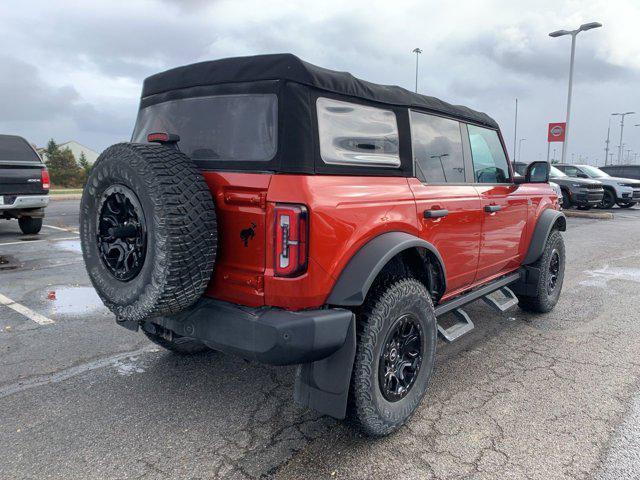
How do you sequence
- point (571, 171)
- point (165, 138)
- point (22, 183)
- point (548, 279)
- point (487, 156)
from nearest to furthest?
point (165, 138) → point (487, 156) → point (548, 279) → point (22, 183) → point (571, 171)

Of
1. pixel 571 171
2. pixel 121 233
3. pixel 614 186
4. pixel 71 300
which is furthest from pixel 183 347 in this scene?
pixel 614 186

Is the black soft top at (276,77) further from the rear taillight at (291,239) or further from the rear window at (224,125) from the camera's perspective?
the rear taillight at (291,239)

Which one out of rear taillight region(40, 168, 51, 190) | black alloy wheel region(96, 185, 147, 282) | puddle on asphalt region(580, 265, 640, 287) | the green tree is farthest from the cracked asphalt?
the green tree

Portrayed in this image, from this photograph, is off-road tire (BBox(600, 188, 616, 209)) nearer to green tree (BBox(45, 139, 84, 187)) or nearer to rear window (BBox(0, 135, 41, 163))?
rear window (BBox(0, 135, 41, 163))

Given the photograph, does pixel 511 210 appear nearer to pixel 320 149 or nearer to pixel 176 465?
pixel 320 149

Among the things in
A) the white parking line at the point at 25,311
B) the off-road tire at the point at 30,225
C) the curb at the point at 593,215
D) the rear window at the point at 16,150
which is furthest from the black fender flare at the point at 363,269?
the curb at the point at 593,215

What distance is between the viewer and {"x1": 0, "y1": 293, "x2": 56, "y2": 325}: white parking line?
14.7ft

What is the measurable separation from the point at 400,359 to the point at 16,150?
9.57m

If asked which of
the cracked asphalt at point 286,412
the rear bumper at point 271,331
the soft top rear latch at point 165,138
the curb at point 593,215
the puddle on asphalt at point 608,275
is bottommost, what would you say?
the cracked asphalt at point 286,412

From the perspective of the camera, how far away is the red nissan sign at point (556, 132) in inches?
817

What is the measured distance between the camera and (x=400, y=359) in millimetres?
2775

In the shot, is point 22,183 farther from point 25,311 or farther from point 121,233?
point 121,233

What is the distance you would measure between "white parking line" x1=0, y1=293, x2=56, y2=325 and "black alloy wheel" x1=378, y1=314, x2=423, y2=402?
3.38 m

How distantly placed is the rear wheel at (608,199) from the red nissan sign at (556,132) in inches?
141
